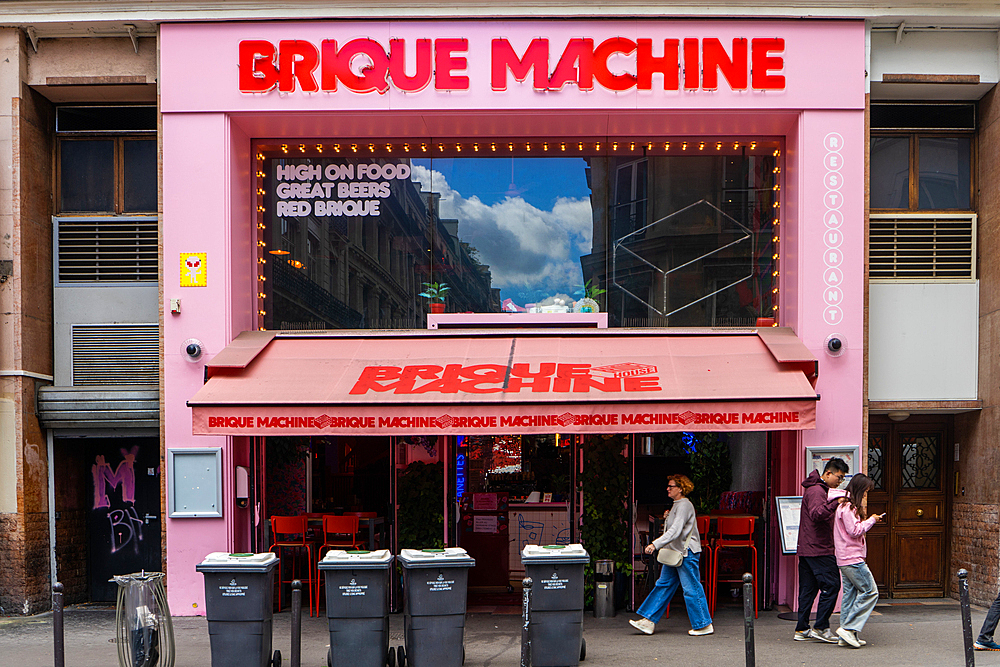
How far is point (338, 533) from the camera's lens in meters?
9.82

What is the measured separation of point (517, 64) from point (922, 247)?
18.8 ft

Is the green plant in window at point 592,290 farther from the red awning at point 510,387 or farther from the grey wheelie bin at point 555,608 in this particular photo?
the grey wheelie bin at point 555,608

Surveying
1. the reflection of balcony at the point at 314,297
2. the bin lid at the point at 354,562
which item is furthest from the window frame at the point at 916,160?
the bin lid at the point at 354,562

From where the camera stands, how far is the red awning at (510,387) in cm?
834

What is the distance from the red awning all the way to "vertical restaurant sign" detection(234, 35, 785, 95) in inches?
122

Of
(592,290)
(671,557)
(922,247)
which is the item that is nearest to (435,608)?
(671,557)

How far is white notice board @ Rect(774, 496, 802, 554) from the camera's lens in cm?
923

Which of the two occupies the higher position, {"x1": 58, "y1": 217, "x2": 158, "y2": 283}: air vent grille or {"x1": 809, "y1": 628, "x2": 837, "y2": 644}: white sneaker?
{"x1": 58, "y1": 217, "x2": 158, "y2": 283}: air vent grille

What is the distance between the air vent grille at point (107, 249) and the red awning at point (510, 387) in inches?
80.4

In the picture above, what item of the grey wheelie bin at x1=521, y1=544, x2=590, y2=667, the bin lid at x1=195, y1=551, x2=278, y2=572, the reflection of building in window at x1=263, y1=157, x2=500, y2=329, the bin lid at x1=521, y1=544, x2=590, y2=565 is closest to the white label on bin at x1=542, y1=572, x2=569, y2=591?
the grey wheelie bin at x1=521, y1=544, x2=590, y2=667

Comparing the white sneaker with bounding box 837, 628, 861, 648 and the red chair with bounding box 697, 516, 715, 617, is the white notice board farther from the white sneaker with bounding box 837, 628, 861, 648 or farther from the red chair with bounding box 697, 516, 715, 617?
the white sneaker with bounding box 837, 628, 861, 648

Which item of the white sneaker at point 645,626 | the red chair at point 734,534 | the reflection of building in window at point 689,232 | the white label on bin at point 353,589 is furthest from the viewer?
the reflection of building in window at point 689,232

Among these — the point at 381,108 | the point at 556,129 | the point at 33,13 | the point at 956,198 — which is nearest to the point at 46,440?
the point at 33,13

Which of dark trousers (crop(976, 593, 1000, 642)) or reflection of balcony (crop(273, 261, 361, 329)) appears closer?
dark trousers (crop(976, 593, 1000, 642))
